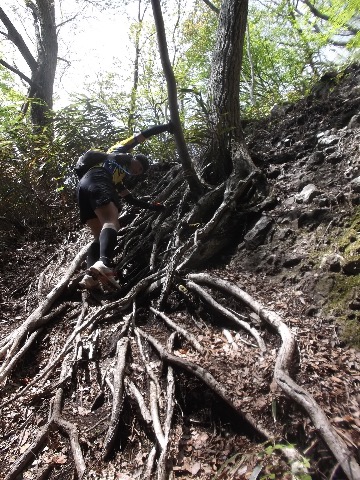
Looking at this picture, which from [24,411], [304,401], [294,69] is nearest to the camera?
[304,401]

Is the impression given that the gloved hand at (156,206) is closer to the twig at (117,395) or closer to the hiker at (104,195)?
the hiker at (104,195)

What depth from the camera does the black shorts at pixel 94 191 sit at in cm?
401

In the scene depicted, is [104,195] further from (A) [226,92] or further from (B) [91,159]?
(A) [226,92]

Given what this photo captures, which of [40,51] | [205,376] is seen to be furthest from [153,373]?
[40,51]

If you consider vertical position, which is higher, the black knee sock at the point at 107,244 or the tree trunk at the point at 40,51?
the tree trunk at the point at 40,51

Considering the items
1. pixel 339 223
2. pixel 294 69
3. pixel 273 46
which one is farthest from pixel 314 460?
pixel 273 46

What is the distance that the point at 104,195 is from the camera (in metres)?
4.00

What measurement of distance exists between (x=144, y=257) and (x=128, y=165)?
124 cm

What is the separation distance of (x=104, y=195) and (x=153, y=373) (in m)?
2.10

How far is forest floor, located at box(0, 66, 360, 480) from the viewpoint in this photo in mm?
2086

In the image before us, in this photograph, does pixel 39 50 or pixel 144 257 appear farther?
pixel 39 50

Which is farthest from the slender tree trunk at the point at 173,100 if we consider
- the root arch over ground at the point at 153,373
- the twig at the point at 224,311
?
the twig at the point at 224,311

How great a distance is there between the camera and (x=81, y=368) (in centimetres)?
308

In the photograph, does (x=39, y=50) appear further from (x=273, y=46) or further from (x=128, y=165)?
(x=273, y=46)
